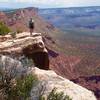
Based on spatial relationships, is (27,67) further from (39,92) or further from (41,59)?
(41,59)

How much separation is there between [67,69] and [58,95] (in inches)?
5892

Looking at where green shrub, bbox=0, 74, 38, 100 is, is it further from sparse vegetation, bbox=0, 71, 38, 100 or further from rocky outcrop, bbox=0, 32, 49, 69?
rocky outcrop, bbox=0, 32, 49, 69

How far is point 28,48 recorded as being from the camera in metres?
29.9

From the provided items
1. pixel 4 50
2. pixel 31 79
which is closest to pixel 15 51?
pixel 4 50

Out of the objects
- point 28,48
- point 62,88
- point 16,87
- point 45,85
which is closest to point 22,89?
point 16,87

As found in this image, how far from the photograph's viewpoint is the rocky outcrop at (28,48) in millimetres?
28547

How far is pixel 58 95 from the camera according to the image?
645 inches

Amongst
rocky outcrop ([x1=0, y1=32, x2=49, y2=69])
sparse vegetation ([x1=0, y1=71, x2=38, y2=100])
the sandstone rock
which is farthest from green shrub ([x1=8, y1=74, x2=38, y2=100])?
rocky outcrop ([x1=0, y1=32, x2=49, y2=69])

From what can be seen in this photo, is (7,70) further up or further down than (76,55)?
further up

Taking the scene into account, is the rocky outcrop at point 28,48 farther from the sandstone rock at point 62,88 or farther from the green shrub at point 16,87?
the green shrub at point 16,87

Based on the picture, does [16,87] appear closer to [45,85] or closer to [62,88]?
[45,85]

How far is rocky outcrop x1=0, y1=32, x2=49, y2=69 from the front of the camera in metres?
28.5

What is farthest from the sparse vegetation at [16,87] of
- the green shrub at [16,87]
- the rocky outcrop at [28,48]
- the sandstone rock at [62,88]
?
the rocky outcrop at [28,48]

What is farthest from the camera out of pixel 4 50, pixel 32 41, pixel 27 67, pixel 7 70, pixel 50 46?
pixel 50 46
